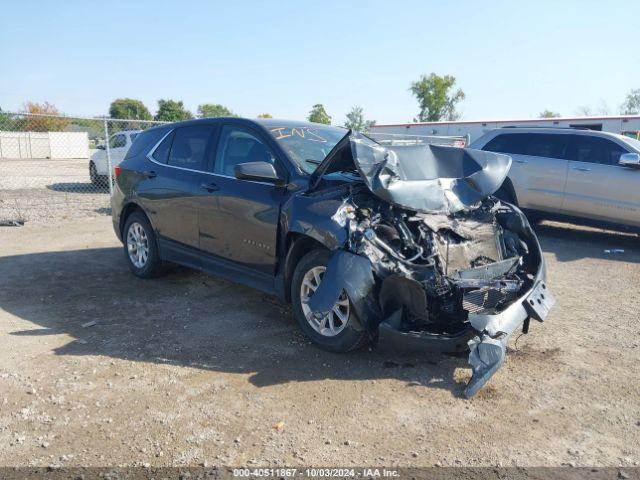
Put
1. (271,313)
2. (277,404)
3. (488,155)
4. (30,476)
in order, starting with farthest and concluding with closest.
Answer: (271,313) → (488,155) → (277,404) → (30,476)

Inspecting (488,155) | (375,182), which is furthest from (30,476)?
(488,155)

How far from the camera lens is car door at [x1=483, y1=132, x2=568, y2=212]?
9.53 metres

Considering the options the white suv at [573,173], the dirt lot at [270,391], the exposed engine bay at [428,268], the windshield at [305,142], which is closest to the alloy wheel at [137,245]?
the dirt lot at [270,391]

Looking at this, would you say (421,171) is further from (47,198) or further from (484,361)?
(47,198)

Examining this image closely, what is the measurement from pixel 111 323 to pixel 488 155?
153 inches

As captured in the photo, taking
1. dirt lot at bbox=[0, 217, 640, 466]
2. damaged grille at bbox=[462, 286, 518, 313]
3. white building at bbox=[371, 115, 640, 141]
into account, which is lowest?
dirt lot at bbox=[0, 217, 640, 466]

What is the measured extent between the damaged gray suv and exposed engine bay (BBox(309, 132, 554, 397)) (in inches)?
0.4

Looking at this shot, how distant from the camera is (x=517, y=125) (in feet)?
68.9

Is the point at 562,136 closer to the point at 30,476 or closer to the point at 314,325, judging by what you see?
the point at 314,325

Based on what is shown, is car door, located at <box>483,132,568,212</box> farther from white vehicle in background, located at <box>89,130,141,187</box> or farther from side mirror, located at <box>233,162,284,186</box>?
white vehicle in background, located at <box>89,130,141,187</box>

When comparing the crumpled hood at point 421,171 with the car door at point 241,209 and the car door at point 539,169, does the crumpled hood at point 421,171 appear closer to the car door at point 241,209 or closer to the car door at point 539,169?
the car door at point 241,209

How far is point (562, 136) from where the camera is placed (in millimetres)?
9680

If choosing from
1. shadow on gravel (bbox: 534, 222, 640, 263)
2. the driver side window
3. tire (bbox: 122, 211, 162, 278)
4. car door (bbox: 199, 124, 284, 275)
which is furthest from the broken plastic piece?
shadow on gravel (bbox: 534, 222, 640, 263)

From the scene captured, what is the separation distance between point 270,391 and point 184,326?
155cm
